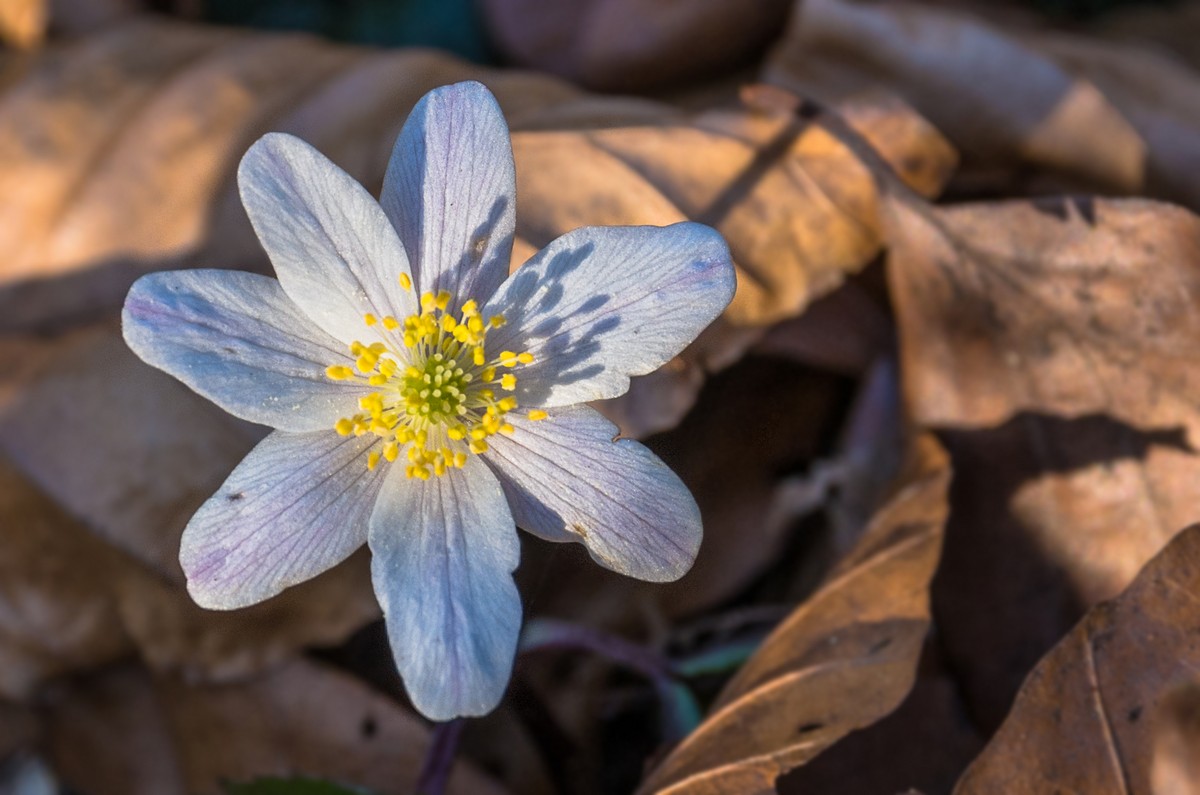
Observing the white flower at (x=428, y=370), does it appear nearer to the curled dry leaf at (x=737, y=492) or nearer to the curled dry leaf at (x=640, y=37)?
the curled dry leaf at (x=737, y=492)

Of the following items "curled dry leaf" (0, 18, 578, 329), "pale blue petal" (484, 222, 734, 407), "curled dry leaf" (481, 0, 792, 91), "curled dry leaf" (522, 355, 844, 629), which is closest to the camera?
"pale blue petal" (484, 222, 734, 407)

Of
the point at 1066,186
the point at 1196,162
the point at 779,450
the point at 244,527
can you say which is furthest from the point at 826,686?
the point at 1196,162

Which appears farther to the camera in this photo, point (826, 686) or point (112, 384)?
point (112, 384)

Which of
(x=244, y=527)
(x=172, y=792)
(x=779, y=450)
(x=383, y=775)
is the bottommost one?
(x=172, y=792)

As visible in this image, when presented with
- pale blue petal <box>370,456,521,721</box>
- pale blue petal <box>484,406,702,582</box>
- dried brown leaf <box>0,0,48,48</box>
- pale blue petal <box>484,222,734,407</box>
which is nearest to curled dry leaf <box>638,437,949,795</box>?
pale blue petal <box>484,406,702,582</box>

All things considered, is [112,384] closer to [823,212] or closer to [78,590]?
[78,590]

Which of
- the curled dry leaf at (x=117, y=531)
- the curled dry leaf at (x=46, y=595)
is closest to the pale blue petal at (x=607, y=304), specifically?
the curled dry leaf at (x=117, y=531)

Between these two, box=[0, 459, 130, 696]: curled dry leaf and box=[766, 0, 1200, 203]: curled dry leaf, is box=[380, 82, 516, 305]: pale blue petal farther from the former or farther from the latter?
box=[0, 459, 130, 696]: curled dry leaf
